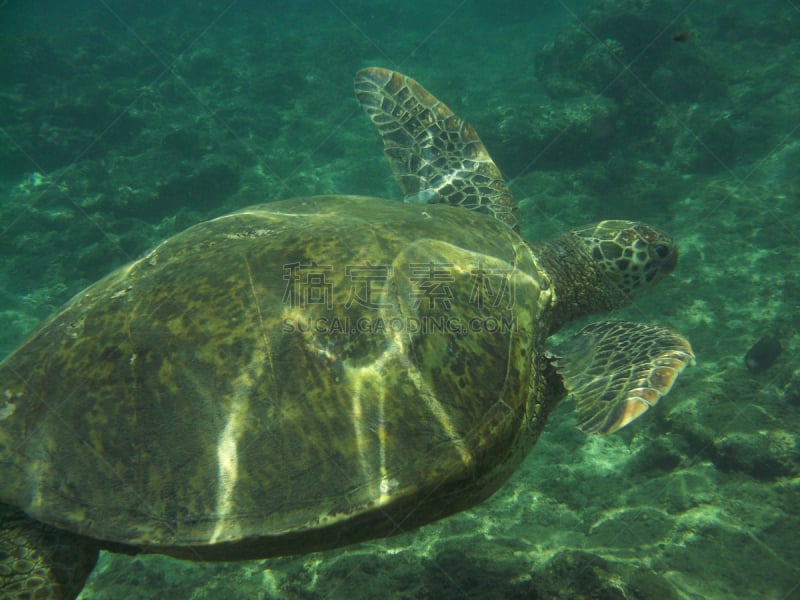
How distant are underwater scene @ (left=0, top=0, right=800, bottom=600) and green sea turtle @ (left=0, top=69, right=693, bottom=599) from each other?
0.03 m

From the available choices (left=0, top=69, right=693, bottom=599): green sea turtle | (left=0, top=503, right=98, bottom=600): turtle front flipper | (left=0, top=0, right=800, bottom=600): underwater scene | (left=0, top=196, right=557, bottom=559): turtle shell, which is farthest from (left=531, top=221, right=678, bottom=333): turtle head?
(left=0, top=503, right=98, bottom=600): turtle front flipper

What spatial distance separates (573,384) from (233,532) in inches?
89.9

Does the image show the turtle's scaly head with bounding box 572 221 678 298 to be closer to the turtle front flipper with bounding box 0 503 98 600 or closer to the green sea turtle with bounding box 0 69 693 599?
the green sea turtle with bounding box 0 69 693 599

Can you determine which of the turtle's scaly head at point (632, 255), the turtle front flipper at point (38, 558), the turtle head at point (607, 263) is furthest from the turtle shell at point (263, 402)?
the turtle's scaly head at point (632, 255)

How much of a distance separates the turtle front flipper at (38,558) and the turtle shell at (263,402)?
0.38 m

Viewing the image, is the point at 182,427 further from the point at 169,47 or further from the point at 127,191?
the point at 169,47

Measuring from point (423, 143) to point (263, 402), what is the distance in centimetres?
433

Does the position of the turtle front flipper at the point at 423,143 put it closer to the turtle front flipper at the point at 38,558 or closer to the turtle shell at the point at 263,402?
the turtle shell at the point at 263,402

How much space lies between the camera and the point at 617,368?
118 inches

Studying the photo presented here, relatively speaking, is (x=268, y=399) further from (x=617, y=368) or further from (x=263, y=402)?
(x=617, y=368)

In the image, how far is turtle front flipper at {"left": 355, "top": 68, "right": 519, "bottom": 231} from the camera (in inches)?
204

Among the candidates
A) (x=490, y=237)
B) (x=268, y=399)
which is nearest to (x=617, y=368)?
(x=490, y=237)

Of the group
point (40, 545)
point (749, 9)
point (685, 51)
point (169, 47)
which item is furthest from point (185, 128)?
point (749, 9)

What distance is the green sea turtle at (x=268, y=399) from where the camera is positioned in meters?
1.95
